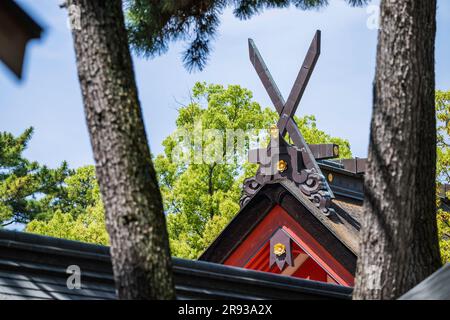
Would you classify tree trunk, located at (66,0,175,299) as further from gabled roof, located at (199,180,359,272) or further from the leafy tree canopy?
the leafy tree canopy

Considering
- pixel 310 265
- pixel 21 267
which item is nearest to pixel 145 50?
pixel 21 267

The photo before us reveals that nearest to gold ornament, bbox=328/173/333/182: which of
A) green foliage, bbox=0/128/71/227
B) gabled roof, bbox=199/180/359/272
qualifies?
gabled roof, bbox=199/180/359/272

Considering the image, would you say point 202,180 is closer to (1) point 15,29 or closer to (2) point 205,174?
(2) point 205,174

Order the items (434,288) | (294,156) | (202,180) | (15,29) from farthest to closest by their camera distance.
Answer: (202,180)
(294,156)
(434,288)
(15,29)

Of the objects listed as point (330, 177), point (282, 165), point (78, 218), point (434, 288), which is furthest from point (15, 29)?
point (78, 218)

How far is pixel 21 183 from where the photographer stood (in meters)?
32.6

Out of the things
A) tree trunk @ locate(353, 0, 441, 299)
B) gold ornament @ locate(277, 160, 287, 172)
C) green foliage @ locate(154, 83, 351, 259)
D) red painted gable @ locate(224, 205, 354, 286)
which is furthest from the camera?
green foliage @ locate(154, 83, 351, 259)

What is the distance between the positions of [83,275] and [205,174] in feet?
52.7

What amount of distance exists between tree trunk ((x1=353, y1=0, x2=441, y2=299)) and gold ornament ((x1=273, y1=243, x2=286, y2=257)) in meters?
6.84

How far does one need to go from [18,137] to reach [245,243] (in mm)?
23621

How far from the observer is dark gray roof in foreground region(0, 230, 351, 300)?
5.64 metres

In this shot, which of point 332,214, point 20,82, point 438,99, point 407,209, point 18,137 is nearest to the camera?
point 20,82

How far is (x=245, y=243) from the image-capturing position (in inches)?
457
